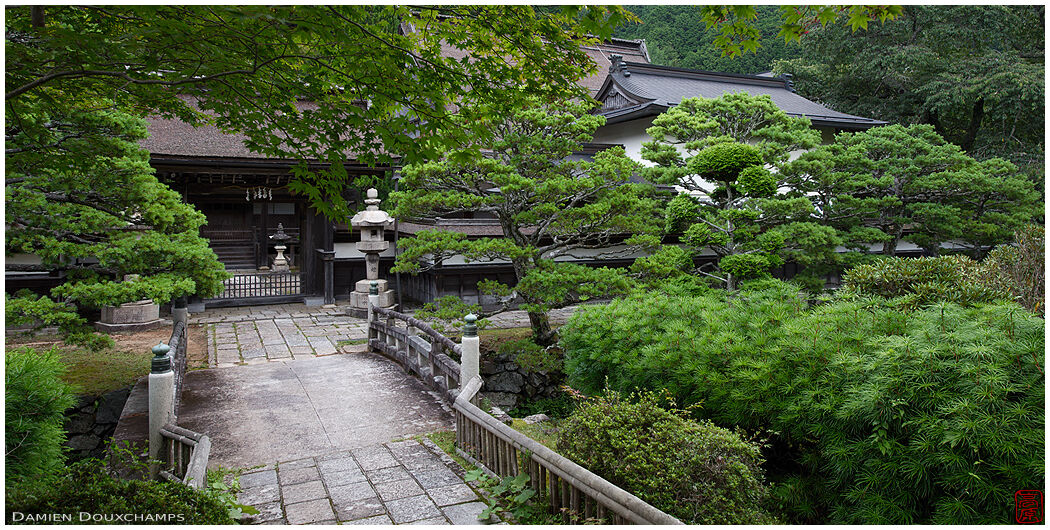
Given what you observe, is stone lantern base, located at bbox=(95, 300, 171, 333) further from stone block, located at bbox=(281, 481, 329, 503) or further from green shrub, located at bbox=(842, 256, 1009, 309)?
green shrub, located at bbox=(842, 256, 1009, 309)

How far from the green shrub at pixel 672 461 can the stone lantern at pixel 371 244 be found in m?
11.5

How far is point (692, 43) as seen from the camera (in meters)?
41.0

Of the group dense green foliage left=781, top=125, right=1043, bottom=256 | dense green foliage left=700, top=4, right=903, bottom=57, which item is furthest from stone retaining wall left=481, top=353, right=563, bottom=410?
dense green foliage left=781, top=125, right=1043, bottom=256

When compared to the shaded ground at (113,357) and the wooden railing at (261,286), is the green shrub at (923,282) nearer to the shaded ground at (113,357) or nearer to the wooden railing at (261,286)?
the shaded ground at (113,357)

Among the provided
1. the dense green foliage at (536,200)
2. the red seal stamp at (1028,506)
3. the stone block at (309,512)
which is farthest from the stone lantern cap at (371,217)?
the red seal stamp at (1028,506)

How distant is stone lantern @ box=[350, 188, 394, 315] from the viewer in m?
15.6

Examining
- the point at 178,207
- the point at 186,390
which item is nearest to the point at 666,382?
the point at 186,390

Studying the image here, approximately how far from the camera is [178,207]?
917cm

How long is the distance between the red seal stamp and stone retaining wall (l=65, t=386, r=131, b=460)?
978cm

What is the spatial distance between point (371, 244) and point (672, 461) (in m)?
12.6

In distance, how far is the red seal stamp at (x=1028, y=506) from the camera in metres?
3.80

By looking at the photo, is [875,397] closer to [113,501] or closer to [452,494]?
→ [452,494]

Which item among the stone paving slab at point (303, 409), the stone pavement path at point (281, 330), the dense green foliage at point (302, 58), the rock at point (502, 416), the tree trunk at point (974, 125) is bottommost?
the stone paving slab at point (303, 409)

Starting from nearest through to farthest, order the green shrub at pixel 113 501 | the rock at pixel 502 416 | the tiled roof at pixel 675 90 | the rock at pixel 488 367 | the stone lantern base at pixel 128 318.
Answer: the green shrub at pixel 113 501 → the rock at pixel 502 416 → the rock at pixel 488 367 → the stone lantern base at pixel 128 318 → the tiled roof at pixel 675 90
